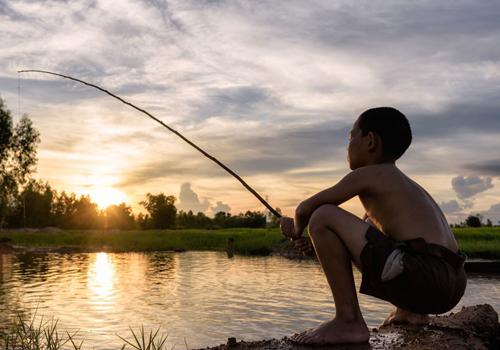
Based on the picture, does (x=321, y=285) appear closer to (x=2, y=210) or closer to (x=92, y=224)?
(x=2, y=210)

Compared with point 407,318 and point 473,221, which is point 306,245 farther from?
point 473,221

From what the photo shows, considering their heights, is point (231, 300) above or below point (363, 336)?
below

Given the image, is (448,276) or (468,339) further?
(468,339)

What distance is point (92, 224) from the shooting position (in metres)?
82.0

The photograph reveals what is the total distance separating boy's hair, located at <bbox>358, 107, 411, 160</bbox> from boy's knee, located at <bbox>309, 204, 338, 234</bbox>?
0.49 meters

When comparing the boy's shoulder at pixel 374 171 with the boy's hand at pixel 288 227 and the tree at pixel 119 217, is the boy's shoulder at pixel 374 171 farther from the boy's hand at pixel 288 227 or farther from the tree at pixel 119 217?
the tree at pixel 119 217

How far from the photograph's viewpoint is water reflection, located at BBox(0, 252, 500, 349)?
314 inches

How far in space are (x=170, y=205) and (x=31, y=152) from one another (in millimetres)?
37590

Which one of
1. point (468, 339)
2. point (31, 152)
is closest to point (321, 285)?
point (468, 339)

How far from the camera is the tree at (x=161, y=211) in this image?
3051 inches

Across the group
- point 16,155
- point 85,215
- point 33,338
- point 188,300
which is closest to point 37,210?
point 85,215

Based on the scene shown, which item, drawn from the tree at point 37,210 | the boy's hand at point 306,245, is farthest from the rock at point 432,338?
the tree at point 37,210

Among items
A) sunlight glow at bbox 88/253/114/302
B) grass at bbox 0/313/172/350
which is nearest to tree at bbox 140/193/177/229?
sunlight glow at bbox 88/253/114/302

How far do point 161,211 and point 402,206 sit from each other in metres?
75.5
